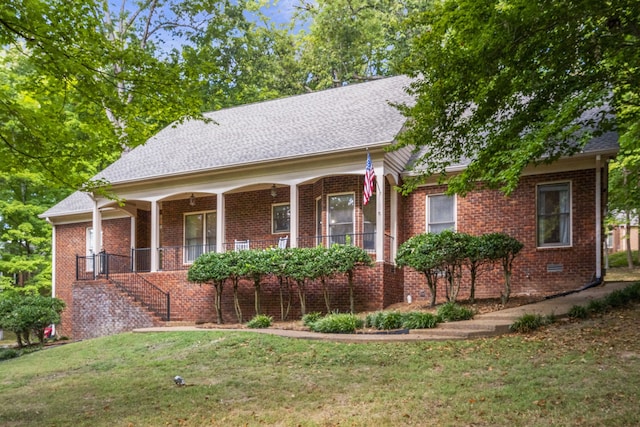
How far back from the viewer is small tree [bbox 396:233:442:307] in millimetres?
12148

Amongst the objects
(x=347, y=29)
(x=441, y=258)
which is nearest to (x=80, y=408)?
(x=441, y=258)

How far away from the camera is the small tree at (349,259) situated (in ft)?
42.6

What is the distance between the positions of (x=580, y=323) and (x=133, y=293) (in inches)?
469

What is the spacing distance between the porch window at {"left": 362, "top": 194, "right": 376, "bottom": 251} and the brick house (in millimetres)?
29

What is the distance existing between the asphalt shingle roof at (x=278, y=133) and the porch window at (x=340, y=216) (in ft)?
5.20

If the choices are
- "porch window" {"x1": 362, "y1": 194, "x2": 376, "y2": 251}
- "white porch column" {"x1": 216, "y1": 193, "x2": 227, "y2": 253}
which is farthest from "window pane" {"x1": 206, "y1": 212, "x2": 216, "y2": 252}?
"porch window" {"x1": 362, "y1": 194, "x2": 376, "y2": 251}

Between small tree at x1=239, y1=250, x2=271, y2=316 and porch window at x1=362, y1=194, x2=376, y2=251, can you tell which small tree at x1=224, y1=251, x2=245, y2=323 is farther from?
porch window at x1=362, y1=194, x2=376, y2=251

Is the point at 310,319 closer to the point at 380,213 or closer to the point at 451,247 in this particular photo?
the point at 380,213

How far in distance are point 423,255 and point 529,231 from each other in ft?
11.1

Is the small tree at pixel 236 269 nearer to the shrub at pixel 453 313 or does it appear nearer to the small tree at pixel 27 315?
the shrub at pixel 453 313

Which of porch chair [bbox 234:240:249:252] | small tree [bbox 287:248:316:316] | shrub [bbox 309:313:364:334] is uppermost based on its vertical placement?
porch chair [bbox 234:240:249:252]

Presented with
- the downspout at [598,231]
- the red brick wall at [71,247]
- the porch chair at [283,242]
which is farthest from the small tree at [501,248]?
the red brick wall at [71,247]

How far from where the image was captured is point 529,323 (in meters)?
9.73

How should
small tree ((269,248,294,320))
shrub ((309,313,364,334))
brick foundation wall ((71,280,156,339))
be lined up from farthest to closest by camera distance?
brick foundation wall ((71,280,156,339))
small tree ((269,248,294,320))
shrub ((309,313,364,334))
